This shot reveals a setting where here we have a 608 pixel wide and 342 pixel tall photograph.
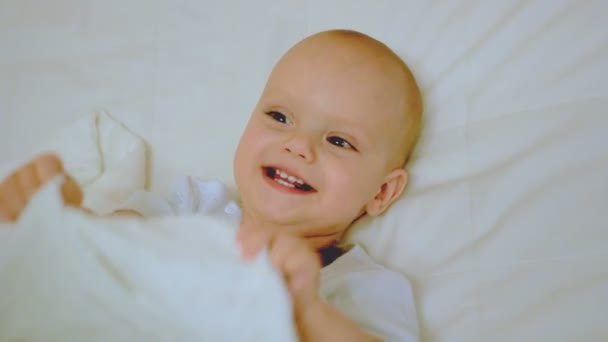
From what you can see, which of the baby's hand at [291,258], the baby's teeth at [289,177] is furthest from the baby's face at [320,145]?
the baby's hand at [291,258]

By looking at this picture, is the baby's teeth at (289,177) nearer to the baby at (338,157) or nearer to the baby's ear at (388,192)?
the baby at (338,157)

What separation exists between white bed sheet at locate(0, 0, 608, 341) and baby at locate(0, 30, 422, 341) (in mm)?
52

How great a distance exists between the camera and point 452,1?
3.60 ft

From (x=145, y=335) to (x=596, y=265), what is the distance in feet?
1.85

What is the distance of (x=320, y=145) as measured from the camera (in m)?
0.96

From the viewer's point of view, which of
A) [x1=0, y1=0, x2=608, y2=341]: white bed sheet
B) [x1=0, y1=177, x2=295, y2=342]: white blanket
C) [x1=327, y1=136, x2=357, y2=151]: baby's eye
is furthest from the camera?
[x1=327, y1=136, x2=357, y2=151]: baby's eye

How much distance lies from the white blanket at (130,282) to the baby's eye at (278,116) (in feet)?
1.39

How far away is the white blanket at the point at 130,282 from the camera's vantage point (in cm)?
60

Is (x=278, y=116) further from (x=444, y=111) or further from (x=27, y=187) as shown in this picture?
(x=27, y=187)

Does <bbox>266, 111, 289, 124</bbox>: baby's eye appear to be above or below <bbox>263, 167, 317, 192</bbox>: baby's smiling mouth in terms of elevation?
above

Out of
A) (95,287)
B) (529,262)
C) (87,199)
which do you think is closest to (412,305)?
(529,262)

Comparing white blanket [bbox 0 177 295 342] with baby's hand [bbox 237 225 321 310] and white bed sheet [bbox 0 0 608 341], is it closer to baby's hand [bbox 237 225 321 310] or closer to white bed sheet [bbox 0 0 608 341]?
baby's hand [bbox 237 225 321 310]

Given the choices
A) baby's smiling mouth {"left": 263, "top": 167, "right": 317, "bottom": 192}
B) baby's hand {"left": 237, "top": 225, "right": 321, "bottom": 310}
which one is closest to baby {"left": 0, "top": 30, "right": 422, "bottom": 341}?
baby's smiling mouth {"left": 263, "top": 167, "right": 317, "bottom": 192}

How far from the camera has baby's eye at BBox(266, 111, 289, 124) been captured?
102 cm
